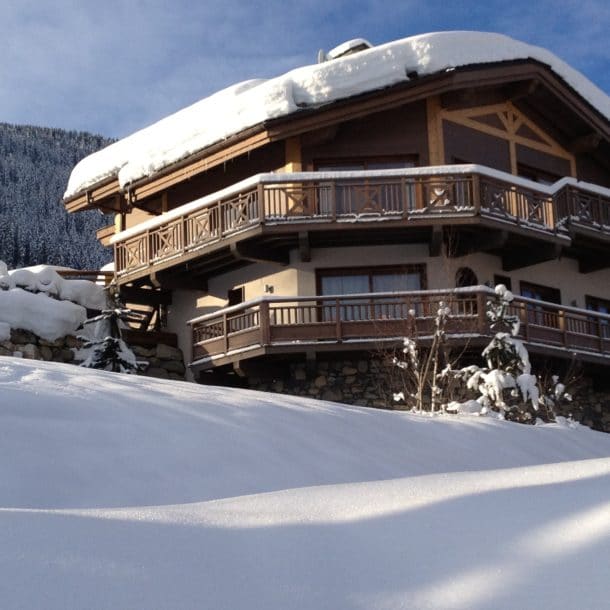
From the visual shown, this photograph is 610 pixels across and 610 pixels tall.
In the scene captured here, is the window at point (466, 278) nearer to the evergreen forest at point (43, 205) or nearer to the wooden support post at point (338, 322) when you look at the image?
the wooden support post at point (338, 322)

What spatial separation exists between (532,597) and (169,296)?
18.6 meters

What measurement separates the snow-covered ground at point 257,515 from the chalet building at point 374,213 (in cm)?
910

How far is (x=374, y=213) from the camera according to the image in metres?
18.4

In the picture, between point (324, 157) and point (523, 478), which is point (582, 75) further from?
point (523, 478)

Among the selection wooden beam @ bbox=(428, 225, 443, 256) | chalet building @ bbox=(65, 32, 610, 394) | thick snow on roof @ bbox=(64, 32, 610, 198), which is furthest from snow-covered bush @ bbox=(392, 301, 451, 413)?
thick snow on roof @ bbox=(64, 32, 610, 198)

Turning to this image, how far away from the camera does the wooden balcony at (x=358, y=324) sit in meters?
18.0

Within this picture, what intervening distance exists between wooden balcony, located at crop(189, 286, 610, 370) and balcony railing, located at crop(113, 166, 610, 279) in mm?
1434

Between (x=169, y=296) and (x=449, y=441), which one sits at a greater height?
(x=169, y=296)

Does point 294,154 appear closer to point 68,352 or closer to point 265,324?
point 265,324

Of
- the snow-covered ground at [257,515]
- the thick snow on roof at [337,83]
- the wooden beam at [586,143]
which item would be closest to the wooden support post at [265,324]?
the thick snow on roof at [337,83]

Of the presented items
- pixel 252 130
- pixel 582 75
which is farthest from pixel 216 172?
pixel 582 75

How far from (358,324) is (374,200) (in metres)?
2.35

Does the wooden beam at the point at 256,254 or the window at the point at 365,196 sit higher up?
the window at the point at 365,196

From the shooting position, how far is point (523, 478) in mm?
6211
